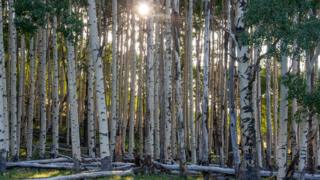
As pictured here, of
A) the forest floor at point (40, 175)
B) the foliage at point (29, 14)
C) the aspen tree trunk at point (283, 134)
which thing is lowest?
the forest floor at point (40, 175)

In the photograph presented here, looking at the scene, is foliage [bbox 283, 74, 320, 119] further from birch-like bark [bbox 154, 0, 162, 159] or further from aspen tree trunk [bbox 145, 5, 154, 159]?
birch-like bark [bbox 154, 0, 162, 159]

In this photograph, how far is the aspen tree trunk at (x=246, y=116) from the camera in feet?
45.5

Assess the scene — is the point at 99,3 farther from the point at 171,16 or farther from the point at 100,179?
the point at 100,179

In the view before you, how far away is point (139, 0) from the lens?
24781 millimetres

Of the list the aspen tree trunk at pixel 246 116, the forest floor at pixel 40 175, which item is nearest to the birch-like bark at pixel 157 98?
the forest floor at pixel 40 175

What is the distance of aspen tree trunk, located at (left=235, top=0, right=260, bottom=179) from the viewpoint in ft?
45.5

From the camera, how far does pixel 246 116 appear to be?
45.9 ft

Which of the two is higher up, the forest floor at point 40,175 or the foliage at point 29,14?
the foliage at point 29,14

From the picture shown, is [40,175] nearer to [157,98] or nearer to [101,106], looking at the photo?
[101,106]

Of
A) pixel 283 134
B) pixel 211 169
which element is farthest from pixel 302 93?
pixel 211 169

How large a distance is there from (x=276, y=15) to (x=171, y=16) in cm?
597

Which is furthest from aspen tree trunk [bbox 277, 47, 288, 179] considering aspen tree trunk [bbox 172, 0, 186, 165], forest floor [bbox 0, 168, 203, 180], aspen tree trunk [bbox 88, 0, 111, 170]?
aspen tree trunk [bbox 88, 0, 111, 170]

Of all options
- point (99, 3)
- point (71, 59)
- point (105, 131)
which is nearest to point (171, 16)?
point (71, 59)

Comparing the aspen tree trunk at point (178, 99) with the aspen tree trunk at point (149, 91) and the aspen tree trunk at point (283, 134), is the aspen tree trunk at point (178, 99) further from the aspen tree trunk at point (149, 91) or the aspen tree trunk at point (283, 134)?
the aspen tree trunk at point (283, 134)
